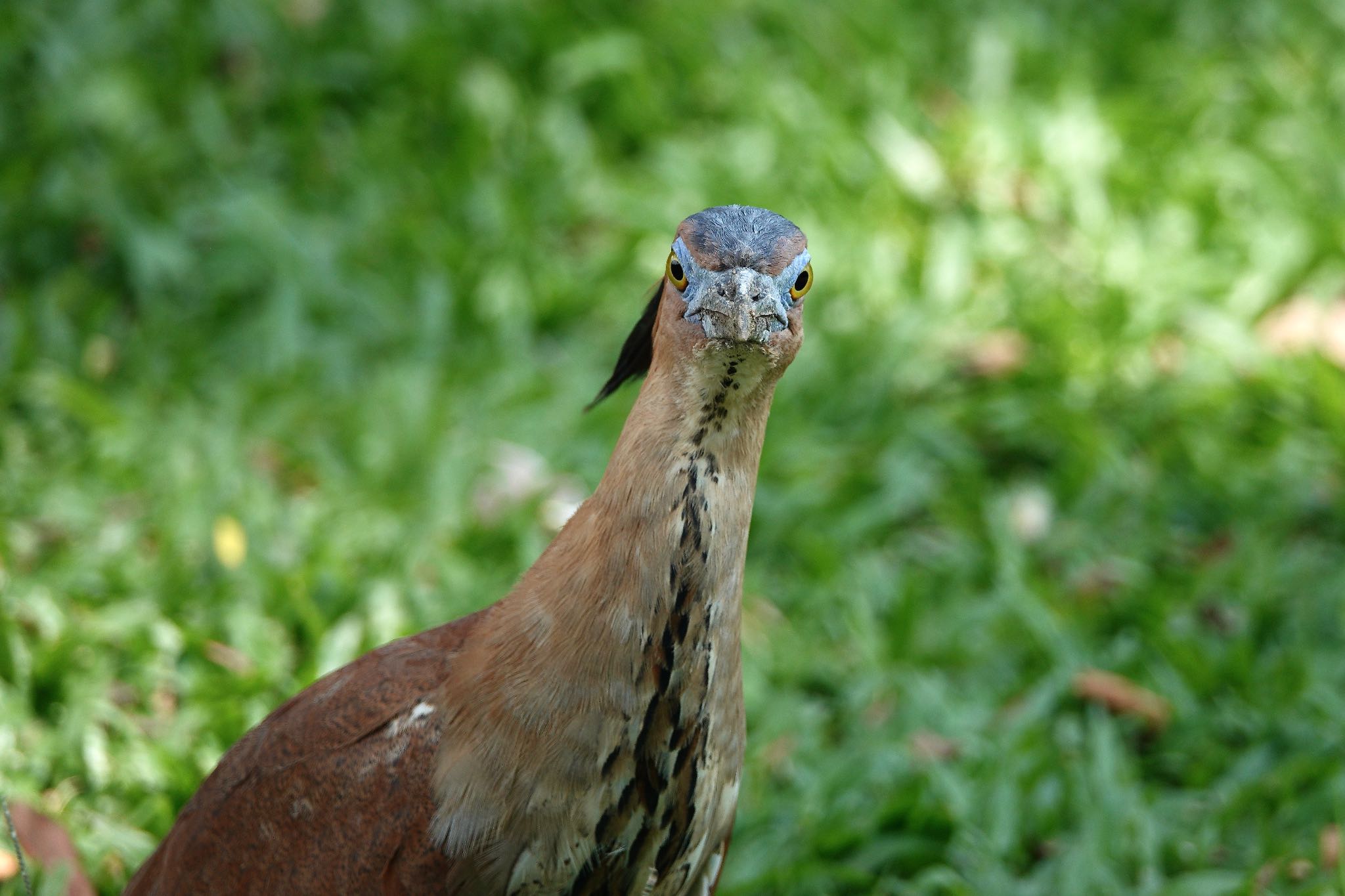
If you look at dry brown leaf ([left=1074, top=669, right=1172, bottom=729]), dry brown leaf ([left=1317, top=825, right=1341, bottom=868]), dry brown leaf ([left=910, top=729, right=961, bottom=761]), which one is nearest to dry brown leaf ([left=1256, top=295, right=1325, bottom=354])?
dry brown leaf ([left=1074, top=669, right=1172, bottom=729])

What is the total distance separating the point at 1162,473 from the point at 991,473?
0.53 m

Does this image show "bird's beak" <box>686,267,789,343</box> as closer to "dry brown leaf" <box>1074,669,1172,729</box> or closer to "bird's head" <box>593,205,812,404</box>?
"bird's head" <box>593,205,812,404</box>

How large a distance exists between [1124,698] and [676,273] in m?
2.07

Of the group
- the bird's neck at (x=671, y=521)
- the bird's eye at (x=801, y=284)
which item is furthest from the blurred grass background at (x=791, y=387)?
the bird's eye at (x=801, y=284)

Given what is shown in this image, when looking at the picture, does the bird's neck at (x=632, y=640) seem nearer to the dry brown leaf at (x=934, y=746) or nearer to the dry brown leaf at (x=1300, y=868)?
the dry brown leaf at (x=934, y=746)

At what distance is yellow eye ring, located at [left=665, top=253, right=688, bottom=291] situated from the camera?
87.1 inches

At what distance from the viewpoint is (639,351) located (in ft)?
8.50

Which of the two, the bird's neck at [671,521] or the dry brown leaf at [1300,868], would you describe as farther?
the dry brown leaf at [1300,868]

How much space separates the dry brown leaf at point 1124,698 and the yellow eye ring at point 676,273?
2.00 m

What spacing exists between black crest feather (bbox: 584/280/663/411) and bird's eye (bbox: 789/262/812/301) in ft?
0.82

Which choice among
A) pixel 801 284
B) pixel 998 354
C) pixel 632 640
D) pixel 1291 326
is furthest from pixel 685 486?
pixel 1291 326

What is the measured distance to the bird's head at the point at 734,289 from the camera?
211 centimetres

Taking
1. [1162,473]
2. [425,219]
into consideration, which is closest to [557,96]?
[425,219]

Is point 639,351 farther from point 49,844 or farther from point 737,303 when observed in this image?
point 49,844
